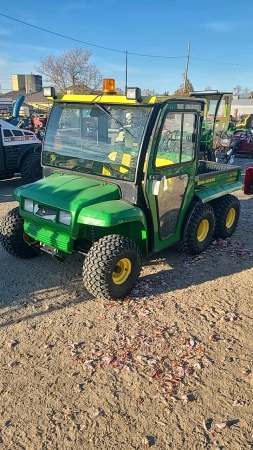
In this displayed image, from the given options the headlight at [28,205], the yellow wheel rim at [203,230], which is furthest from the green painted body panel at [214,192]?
the headlight at [28,205]

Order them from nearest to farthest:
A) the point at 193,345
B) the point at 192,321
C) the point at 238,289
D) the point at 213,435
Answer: the point at 213,435 < the point at 193,345 < the point at 192,321 < the point at 238,289

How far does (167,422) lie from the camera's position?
2.65 meters

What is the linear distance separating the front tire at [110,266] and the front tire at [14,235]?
1219 mm

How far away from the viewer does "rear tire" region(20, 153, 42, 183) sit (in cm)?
932

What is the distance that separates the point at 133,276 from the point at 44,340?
3.91 ft

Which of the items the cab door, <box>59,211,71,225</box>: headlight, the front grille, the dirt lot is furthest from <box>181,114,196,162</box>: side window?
the front grille

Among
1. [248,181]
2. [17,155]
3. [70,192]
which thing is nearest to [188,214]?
[70,192]

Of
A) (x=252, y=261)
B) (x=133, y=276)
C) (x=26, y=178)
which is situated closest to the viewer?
(x=133, y=276)

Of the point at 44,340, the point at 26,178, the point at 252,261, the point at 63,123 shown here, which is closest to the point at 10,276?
the point at 44,340

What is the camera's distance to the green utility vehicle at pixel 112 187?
3852 millimetres

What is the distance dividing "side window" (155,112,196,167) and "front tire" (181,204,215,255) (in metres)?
0.80

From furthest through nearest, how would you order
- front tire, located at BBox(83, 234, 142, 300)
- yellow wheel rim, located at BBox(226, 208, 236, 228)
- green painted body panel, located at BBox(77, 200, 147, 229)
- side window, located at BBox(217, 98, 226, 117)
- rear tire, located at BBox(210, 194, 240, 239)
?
side window, located at BBox(217, 98, 226, 117)
yellow wheel rim, located at BBox(226, 208, 236, 228)
rear tire, located at BBox(210, 194, 240, 239)
front tire, located at BBox(83, 234, 142, 300)
green painted body panel, located at BBox(77, 200, 147, 229)

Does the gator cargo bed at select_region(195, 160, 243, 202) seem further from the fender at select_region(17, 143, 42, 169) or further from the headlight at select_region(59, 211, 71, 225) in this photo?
the fender at select_region(17, 143, 42, 169)

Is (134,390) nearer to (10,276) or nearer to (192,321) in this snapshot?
(192,321)
